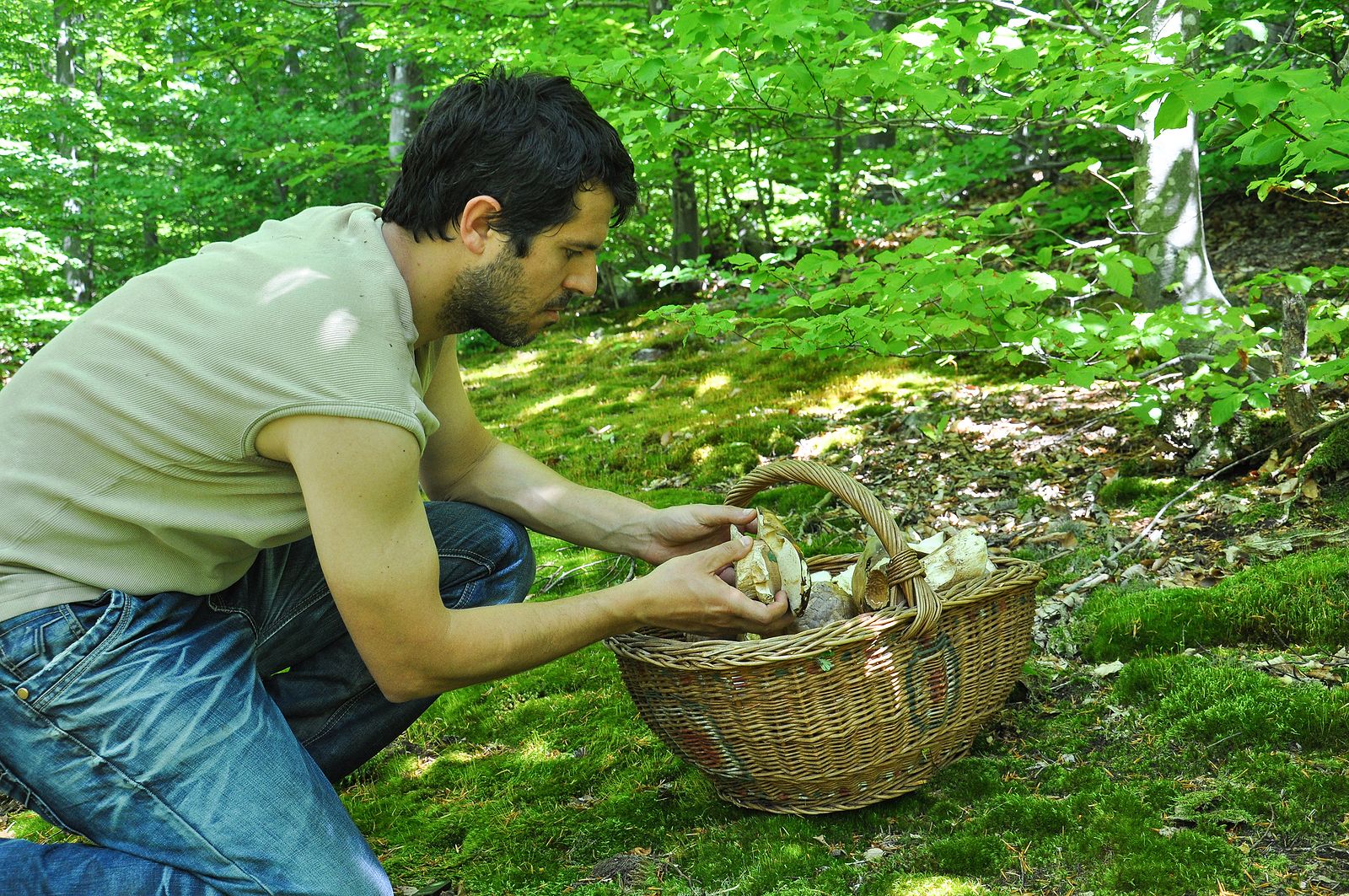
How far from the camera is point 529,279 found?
1.81m

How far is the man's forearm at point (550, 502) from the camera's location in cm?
225

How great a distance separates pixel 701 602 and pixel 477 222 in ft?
2.79

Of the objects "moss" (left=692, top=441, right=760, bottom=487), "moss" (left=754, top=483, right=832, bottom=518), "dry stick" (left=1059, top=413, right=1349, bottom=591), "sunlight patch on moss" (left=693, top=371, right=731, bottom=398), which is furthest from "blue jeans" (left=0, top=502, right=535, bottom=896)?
"sunlight patch on moss" (left=693, top=371, right=731, bottom=398)

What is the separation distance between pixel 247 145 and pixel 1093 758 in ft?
34.3

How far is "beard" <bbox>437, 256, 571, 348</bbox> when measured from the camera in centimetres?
180

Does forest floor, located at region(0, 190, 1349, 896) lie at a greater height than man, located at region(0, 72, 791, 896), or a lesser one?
lesser

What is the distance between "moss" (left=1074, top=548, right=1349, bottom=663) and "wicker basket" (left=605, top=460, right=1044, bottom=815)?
52cm

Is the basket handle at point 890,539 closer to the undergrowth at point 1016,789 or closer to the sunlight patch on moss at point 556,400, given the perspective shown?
the undergrowth at point 1016,789

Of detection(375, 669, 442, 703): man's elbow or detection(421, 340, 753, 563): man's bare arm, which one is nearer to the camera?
detection(375, 669, 442, 703): man's elbow

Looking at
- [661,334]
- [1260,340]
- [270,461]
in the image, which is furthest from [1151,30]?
[661,334]

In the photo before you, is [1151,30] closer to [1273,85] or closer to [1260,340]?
[1260,340]

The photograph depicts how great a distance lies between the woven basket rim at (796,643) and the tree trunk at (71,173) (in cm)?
1045

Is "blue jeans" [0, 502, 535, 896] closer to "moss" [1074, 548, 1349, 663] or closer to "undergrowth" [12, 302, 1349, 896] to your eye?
"undergrowth" [12, 302, 1349, 896]

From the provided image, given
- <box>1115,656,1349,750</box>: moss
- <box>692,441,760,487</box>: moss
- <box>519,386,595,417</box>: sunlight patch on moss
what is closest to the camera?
<box>1115,656,1349,750</box>: moss
